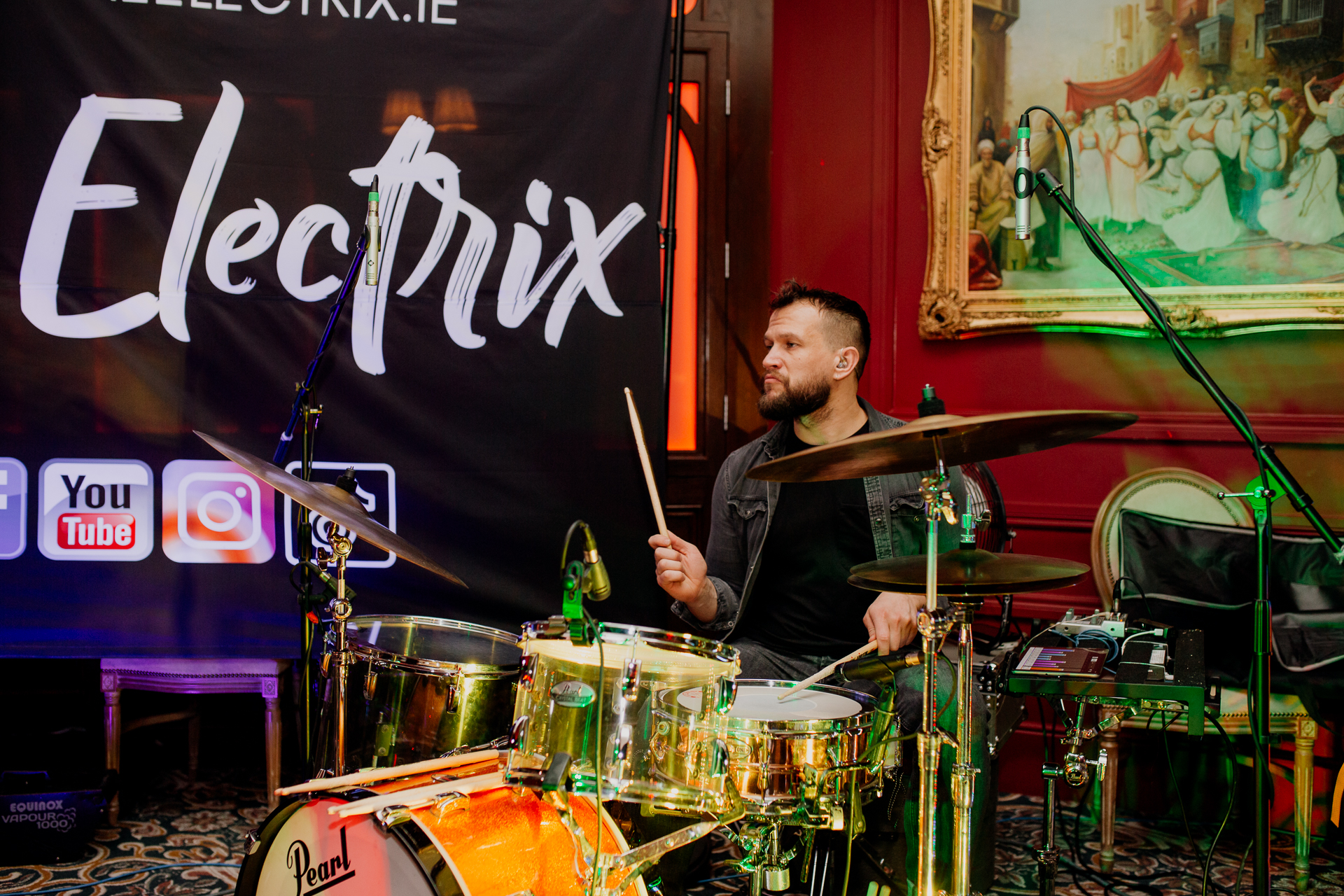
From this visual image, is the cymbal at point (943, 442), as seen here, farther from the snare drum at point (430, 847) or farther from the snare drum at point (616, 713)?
the snare drum at point (430, 847)

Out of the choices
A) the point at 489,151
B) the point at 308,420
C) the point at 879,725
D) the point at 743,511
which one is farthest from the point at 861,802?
the point at 489,151

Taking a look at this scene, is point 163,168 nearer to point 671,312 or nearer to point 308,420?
point 308,420

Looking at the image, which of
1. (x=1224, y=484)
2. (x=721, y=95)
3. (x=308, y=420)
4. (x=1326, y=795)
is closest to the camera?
(x=308, y=420)

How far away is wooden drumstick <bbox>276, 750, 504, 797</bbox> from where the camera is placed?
186cm

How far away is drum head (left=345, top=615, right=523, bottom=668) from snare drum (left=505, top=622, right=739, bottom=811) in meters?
0.57

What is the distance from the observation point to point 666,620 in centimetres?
343

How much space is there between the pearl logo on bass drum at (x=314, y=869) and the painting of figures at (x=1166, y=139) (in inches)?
106

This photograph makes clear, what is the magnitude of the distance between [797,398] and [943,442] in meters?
1.04

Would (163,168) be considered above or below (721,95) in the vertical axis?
below

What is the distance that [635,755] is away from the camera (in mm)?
1774

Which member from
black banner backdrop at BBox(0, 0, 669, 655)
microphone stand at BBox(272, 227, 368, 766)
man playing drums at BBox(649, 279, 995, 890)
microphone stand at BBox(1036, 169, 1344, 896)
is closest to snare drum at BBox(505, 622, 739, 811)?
man playing drums at BBox(649, 279, 995, 890)

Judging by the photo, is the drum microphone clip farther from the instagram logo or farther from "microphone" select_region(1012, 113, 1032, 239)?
the instagram logo

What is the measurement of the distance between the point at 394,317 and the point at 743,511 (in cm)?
127

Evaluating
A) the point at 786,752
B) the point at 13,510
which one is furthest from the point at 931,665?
the point at 13,510
